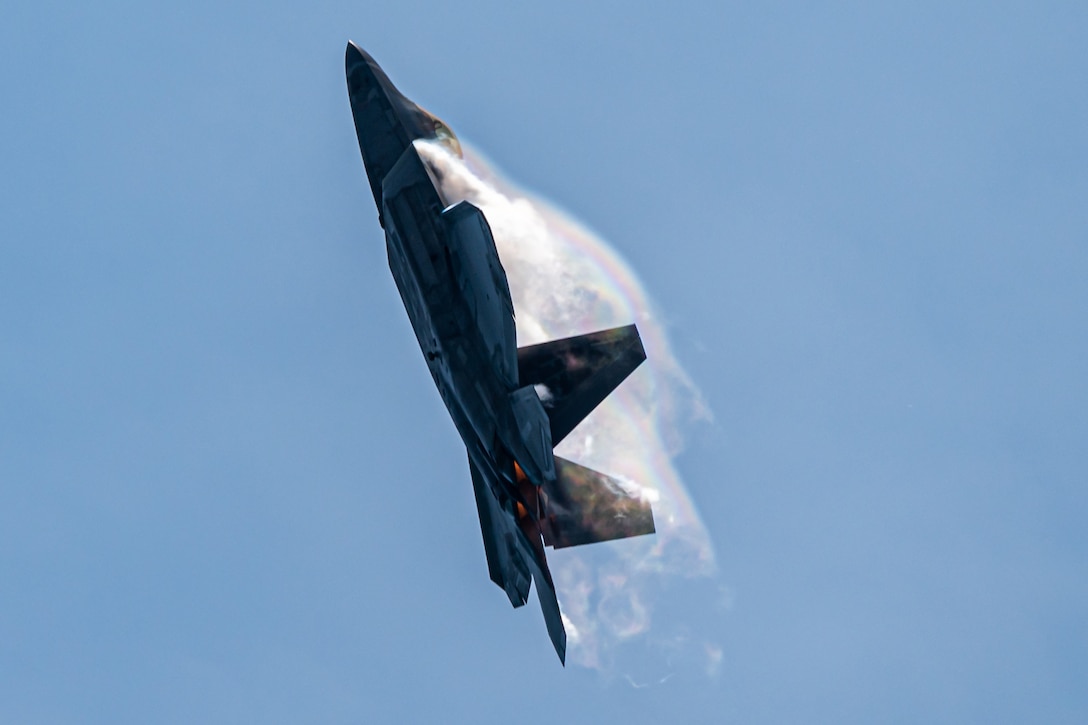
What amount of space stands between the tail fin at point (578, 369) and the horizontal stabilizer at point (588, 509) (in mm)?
1467

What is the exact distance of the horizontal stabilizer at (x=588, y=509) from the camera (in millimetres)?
37531

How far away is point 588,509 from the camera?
38062mm

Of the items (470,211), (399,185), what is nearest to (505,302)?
(470,211)

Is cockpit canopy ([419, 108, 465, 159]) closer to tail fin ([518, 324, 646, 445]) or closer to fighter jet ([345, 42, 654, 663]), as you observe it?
fighter jet ([345, 42, 654, 663])

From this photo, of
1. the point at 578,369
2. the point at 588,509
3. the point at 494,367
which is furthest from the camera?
the point at 578,369

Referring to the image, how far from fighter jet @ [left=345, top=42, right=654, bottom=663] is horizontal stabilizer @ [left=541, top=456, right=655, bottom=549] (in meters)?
0.04

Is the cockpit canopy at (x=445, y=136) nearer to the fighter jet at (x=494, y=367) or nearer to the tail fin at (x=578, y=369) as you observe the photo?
the fighter jet at (x=494, y=367)

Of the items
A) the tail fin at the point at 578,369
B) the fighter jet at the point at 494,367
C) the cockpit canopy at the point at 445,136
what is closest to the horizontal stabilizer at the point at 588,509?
the fighter jet at the point at 494,367

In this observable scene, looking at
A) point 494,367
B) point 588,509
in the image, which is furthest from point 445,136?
point 588,509

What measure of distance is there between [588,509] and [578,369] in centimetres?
463

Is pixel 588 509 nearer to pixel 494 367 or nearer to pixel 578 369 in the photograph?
pixel 578 369

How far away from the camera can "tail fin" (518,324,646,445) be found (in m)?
38.3

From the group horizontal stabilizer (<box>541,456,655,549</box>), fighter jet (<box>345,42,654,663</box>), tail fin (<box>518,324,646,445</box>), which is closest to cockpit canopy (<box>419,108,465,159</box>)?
fighter jet (<box>345,42,654,663</box>)

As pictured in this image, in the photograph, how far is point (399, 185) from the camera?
37.8 meters
